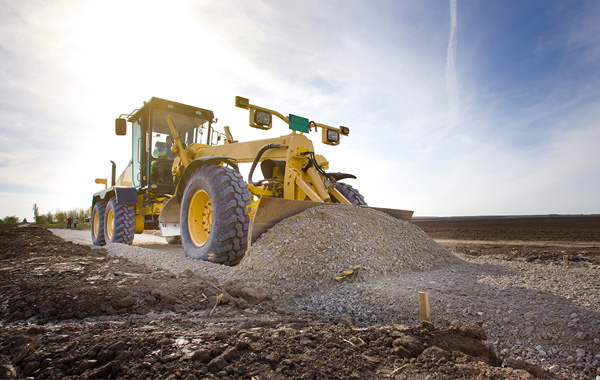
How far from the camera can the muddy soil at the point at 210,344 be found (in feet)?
5.14

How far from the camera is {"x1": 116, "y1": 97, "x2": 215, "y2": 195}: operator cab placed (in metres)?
7.37

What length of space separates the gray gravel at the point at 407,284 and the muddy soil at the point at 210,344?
392 mm

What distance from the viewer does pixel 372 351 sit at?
5.93 feet

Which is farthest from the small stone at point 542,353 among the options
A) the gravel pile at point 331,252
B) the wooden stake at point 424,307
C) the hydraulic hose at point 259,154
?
the hydraulic hose at point 259,154

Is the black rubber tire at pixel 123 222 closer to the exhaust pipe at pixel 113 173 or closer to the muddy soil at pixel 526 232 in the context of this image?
the exhaust pipe at pixel 113 173

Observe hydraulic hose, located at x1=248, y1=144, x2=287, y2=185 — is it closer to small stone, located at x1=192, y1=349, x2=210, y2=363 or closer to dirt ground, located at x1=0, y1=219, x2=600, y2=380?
dirt ground, located at x1=0, y1=219, x2=600, y2=380

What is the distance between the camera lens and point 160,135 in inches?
297

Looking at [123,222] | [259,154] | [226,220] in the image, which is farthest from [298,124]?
[123,222]

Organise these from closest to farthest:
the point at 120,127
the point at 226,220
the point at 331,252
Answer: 1. the point at 331,252
2. the point at 226,220
3. the point at 120,127

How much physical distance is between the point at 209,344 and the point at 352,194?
16.1 feet

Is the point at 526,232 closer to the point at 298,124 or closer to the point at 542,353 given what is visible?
the point at 298,124

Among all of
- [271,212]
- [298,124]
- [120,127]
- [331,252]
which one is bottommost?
[331,252]

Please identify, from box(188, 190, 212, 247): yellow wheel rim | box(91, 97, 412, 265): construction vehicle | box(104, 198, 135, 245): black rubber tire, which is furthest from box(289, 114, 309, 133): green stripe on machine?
box(104, 198, 135, 245): black rubber tire

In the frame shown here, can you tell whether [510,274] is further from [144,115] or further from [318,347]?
[144,115]
